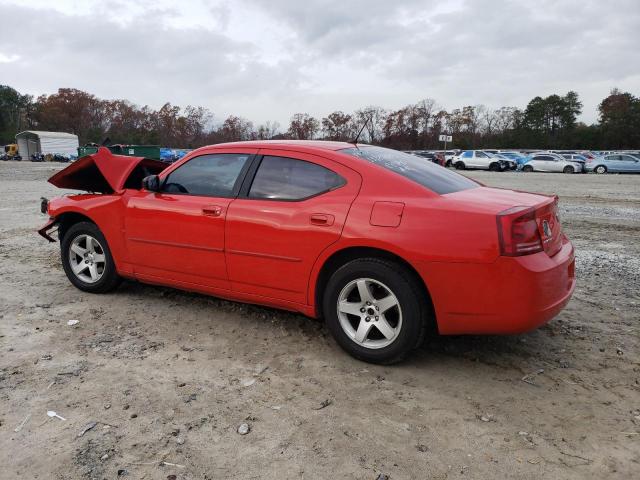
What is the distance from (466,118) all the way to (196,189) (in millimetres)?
89376

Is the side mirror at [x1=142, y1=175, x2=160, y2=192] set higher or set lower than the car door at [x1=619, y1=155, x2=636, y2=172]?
higher

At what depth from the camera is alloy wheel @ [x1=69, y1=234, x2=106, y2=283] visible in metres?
5.00

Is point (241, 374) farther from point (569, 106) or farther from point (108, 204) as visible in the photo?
point (569, 106)

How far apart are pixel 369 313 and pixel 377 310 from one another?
69mm

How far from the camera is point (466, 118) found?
87.3 meters

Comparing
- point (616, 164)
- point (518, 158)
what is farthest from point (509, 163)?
point (616, 164)

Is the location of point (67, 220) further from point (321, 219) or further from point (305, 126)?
point (305, 126)

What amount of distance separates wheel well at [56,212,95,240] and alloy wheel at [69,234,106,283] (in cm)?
24

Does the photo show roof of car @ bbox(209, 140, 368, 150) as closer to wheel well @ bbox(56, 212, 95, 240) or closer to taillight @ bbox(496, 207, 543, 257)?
taillight @ bbox(496, 207, 543, 257)

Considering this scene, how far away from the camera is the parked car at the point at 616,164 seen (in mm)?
33000

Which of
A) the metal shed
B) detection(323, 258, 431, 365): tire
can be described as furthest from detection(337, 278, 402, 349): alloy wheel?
the metal shed

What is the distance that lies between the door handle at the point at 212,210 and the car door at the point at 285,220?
0.11 meters

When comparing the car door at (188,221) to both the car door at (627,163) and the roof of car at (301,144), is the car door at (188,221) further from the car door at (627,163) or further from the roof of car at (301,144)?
the car door at (627,163)

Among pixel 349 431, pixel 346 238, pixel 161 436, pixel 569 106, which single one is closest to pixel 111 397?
pixel 161 436
